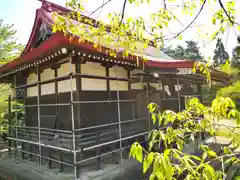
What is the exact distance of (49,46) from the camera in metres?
3.29

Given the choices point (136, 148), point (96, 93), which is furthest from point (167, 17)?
point (96, 93)

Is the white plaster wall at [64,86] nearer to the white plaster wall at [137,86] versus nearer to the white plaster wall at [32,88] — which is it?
the white plaster wall at [32,88]

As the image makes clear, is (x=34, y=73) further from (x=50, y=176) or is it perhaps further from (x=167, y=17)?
(x=167, y=17)

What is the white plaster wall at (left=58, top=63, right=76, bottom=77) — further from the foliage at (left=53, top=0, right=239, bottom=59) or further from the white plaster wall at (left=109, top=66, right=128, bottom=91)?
the foliage at (left=53, top=0, right=239, bottom=59)

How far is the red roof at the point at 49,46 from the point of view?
3.10 metres

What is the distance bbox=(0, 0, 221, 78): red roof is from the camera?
310cm

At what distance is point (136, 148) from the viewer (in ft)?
3.43

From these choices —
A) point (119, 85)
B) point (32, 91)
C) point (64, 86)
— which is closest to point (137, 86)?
point (119, 85)

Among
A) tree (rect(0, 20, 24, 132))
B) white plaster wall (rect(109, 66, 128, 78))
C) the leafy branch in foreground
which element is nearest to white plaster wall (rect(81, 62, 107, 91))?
white plaster wall (rect(109, 66, 128, 78))

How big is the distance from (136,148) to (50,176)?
379cm

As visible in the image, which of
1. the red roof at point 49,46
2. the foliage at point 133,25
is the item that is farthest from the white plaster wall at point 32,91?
the foliage at point 133,25

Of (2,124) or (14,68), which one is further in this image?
Result: (2,124)

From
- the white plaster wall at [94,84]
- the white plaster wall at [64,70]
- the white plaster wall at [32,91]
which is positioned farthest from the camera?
the white plaster wall at [32,91]

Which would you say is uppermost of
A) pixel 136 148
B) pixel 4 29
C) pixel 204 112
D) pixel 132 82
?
pixel 4 29
